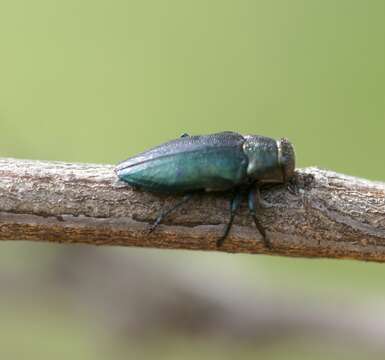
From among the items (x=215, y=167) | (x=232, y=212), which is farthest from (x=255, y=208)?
(x=215, y=167)

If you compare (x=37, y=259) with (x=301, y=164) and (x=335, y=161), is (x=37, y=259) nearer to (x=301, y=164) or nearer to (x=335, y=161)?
(x=301, y=164)

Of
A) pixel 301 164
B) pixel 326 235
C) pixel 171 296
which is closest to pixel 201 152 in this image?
pixel 326 235

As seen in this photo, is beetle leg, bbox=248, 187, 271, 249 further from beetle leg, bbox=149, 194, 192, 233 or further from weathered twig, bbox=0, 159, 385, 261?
beetle leg, bbox=149, 194, 192, 233

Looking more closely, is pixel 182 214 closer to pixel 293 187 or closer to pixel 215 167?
pixel 215 167

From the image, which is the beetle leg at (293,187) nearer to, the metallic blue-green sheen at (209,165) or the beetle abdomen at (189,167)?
the metallic blue-green sheen at (209,165)

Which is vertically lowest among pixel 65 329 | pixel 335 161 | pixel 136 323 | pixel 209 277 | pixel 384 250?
pixel 65 329
